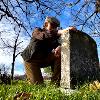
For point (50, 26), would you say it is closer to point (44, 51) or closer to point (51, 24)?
point (51, 24)

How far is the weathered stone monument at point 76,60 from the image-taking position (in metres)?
7.82

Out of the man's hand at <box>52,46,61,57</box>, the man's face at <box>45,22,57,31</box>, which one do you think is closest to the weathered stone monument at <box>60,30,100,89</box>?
the man's hand at <box>52,46,61,57</box>

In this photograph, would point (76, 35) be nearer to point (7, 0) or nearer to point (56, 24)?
point (56, 24)

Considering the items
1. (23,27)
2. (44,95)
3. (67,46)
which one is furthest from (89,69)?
(23,27)

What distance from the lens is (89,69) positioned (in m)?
8.16

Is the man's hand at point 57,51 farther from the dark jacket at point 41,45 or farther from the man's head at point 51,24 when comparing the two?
the man's head at point 51,24

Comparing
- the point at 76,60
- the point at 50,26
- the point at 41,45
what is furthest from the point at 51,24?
the point at 76,60

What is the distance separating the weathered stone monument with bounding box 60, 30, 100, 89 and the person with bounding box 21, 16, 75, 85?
0.15 m

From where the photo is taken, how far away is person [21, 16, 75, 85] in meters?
7.79

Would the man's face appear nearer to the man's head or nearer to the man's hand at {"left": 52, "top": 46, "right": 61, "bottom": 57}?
the man's head

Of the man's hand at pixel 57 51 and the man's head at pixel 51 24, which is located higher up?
the man's head at pixel 51 24

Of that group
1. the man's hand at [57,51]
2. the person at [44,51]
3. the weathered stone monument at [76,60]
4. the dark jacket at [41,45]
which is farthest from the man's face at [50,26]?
the man's hand at [57,51]

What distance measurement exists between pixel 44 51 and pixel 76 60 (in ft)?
2.28

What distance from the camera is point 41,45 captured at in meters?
7.79
